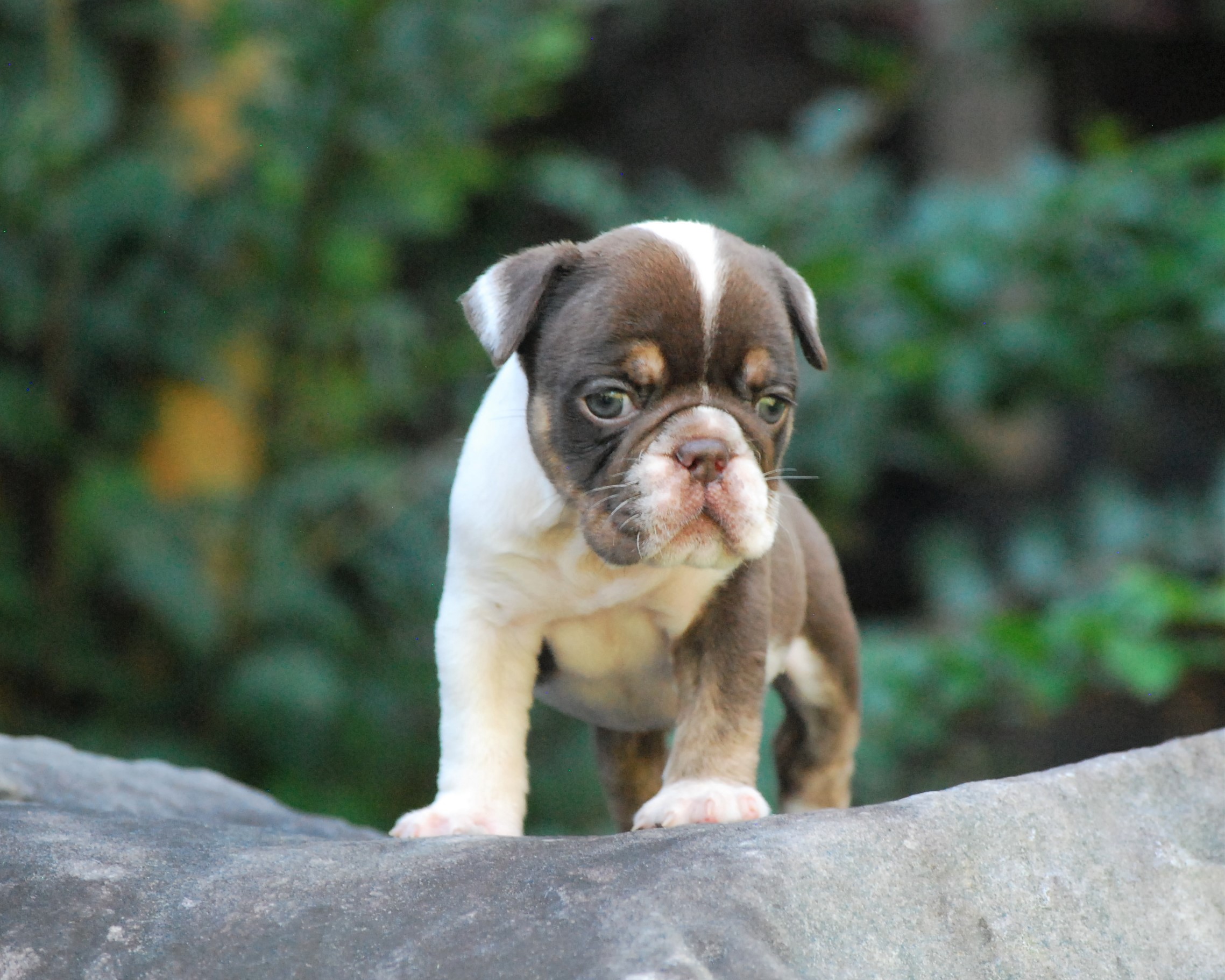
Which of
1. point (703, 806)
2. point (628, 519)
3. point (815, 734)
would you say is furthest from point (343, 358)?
point (703, 806)

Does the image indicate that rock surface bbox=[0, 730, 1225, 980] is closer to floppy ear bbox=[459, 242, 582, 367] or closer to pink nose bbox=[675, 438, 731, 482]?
pink nose bbox=[675, 438, 731, 482]

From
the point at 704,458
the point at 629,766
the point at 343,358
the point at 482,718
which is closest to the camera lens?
the point at 704,458

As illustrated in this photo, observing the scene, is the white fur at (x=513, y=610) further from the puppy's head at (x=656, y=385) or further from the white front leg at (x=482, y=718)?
the puppy's head at (x=656, y=385)

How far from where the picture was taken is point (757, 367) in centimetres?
323

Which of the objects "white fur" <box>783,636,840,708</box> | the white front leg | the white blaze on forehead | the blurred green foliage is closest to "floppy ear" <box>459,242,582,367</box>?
the white blaze on forehead

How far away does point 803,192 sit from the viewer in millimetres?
6809

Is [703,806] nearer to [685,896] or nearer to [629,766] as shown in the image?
[685,896]

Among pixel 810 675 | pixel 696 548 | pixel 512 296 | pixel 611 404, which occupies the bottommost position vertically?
pixel 810 675

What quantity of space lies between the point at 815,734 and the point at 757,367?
4.27 feet

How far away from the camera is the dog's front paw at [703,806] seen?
10.1 ft

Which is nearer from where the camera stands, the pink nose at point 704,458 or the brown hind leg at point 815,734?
the pink nose at point 704,458

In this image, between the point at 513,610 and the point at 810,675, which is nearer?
the point at 513,610

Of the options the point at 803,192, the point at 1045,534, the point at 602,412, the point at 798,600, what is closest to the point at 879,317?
the point at 803,192

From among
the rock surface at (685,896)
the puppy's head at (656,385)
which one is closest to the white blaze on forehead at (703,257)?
the puppy's head at (656,385)
